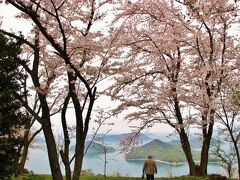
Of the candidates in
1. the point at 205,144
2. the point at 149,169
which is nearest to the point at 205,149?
the point at 205,144

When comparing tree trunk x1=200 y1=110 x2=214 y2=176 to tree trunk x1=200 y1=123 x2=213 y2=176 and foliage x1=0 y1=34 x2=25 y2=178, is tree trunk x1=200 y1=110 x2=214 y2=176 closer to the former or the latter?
tree trunk x1=200 y1=123 x2=213 y2=176

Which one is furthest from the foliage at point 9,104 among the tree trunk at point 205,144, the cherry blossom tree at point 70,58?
the tree trunk at point 205,144

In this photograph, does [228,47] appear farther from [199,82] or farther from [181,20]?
[181,20]

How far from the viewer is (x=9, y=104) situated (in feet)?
51.5

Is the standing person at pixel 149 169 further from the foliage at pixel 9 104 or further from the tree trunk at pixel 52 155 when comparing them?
the foliage at pixel 9 104

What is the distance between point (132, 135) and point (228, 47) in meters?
7.31

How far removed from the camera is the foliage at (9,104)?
50.1 ft

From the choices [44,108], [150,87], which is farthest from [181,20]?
[44,108]

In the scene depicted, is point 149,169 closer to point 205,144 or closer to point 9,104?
point 205,144

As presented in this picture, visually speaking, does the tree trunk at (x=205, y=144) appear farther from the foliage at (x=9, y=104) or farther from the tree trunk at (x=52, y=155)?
the foliage at (x=9, y=104)

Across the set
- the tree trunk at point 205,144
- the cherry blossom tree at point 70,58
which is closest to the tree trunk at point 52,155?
the cherry blossom tree at point 70,58

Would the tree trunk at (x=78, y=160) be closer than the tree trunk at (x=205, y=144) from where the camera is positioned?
Yes

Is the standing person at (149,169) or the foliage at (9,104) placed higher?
the foliage at (9,104)

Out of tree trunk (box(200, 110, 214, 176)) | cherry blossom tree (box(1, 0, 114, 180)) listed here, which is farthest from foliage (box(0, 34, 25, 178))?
tree trunk (box(200, 110, 214, 176))
